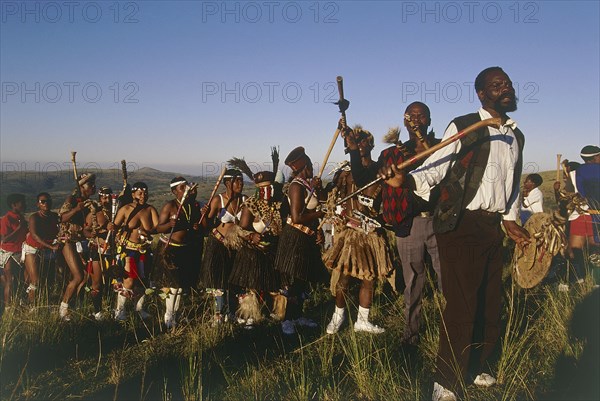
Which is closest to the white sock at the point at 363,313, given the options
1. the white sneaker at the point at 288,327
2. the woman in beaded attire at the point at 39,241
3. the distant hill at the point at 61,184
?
the white sneaker at the point at 288,327

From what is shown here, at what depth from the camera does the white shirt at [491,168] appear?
A: 353cm

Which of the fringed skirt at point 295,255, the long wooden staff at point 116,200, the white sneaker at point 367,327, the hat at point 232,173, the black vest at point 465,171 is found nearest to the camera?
the black vest at point 465,171

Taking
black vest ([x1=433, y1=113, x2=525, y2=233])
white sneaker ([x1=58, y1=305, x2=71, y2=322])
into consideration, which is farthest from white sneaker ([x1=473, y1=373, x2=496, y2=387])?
white sneaker ([x1=58, y1=305, x2=71, y2=322])

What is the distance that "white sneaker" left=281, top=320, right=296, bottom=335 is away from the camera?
5613mm

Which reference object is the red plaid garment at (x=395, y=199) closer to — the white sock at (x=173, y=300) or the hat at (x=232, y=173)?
the hat at (x=232, y=173)

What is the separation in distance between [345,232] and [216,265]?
1609mm

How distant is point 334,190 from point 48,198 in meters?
4.28

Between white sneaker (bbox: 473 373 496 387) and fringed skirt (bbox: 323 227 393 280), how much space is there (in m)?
1.51

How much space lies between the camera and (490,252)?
12.2ft

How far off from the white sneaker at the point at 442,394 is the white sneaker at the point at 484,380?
439 millimetres

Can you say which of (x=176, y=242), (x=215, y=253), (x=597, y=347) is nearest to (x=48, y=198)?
(x=176, y=242)

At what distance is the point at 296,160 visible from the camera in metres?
5.58

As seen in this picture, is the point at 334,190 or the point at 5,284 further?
the point at 5,284

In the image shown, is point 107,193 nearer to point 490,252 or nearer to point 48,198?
point 48,198
